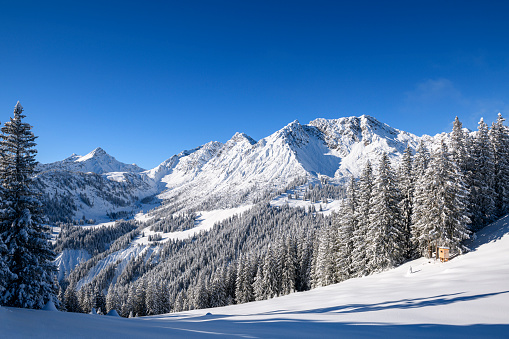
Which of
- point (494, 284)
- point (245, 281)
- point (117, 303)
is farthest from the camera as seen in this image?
point (117, 303)

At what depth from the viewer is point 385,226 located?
2905 centimetres

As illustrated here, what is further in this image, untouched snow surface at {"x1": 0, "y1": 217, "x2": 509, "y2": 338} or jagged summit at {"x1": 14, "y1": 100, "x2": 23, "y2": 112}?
jagged summit at {"x1": 14, "y1": 100, "x2": 23, "y2": 112}

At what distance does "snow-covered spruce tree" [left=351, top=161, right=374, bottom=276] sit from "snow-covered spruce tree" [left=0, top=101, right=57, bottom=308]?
31.7 meters

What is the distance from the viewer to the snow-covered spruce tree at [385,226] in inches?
1136

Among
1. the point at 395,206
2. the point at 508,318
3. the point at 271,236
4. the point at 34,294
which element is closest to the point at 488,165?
the point at 395,206

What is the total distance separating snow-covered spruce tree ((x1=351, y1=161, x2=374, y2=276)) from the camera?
31.7 metres

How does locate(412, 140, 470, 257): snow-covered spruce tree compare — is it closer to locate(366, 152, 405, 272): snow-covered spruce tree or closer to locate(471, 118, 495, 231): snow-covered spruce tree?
locate(366, 152, 405, 272): snow-covered spruce tree

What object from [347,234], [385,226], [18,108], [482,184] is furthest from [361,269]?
[18,108]

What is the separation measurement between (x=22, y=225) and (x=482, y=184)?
151 feet

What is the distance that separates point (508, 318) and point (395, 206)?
2435 centimetres

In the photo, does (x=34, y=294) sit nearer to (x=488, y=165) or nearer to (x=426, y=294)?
(x=426, y=294)

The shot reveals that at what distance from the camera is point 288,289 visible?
50.7 m

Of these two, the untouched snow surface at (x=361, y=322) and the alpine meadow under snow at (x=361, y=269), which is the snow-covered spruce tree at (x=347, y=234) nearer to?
the alpine meadow under snow at (x=361, y=269)

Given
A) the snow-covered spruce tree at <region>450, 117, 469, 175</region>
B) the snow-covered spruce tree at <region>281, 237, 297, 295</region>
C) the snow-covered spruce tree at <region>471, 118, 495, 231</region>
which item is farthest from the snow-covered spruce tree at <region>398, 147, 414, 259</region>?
the snow-covered spruce tree at <region>281, 237, 297, 295</region>
